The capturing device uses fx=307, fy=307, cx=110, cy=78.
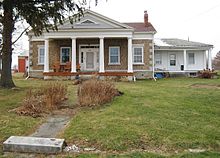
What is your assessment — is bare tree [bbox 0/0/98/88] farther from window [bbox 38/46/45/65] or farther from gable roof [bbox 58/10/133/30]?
window [bbox 38/46/45/65]

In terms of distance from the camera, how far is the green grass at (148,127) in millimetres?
6938

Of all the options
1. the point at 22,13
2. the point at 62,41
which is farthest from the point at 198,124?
the point at 62,41

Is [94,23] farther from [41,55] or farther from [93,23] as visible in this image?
[41,55]

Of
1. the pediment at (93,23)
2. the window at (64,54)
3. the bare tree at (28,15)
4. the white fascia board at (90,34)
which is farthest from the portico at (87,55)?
the bare tree at (28,15)

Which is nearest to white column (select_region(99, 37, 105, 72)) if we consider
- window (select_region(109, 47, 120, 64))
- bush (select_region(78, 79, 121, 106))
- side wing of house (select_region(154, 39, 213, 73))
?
window (select_region(109, 47, 120, 64))

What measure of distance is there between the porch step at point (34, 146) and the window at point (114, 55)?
76.5ft

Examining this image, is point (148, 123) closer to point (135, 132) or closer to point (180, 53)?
point (135, 132)

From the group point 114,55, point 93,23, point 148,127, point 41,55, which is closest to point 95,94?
point 148,127

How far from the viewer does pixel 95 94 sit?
11.5 m

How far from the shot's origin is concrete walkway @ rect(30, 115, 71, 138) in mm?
7914

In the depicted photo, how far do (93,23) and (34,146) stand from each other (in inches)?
890

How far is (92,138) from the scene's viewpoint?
23.9 ft

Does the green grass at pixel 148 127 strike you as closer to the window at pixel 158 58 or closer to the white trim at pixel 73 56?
the white trim at pixel 73 56

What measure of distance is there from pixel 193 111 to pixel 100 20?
19312 mm
